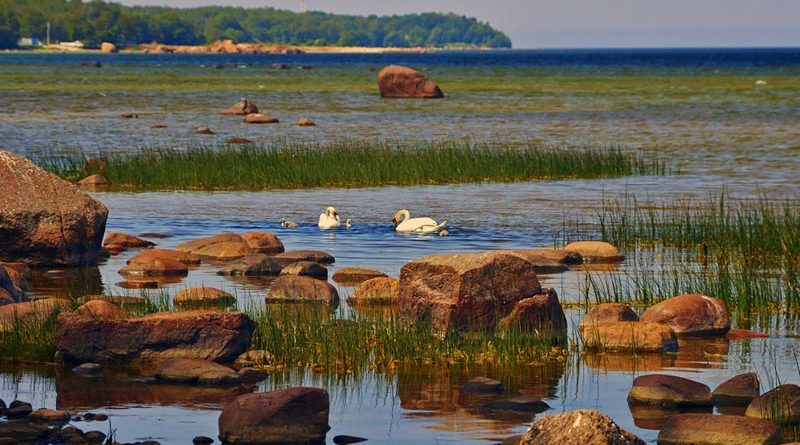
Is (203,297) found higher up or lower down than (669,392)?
lower down

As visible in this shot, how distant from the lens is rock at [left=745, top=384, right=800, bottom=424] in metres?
10.9

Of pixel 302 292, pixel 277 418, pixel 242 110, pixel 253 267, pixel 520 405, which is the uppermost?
pixel 277 418

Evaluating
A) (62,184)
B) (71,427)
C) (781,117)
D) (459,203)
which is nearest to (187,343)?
(71,427)

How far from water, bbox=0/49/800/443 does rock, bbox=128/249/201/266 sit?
447mm

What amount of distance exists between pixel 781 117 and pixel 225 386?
60915 mm

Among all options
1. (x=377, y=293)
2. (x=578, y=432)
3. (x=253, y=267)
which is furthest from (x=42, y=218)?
(x=578, y=432)

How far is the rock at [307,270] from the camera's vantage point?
1883 centimetres

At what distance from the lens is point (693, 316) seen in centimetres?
1495

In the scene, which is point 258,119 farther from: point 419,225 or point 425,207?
point 419,225

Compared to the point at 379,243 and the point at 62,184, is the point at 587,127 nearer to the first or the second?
the point at 379,243

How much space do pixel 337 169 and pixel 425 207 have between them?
5.63 meters

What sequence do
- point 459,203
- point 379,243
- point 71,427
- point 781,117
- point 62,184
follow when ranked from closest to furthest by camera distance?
point 71,427
point 62,184
point 379,243
point 459,203
point 781,117

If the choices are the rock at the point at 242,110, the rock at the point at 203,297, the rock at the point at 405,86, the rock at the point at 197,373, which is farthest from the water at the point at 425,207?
the rock at the point at 405,86

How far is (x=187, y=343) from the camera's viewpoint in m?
13.3
